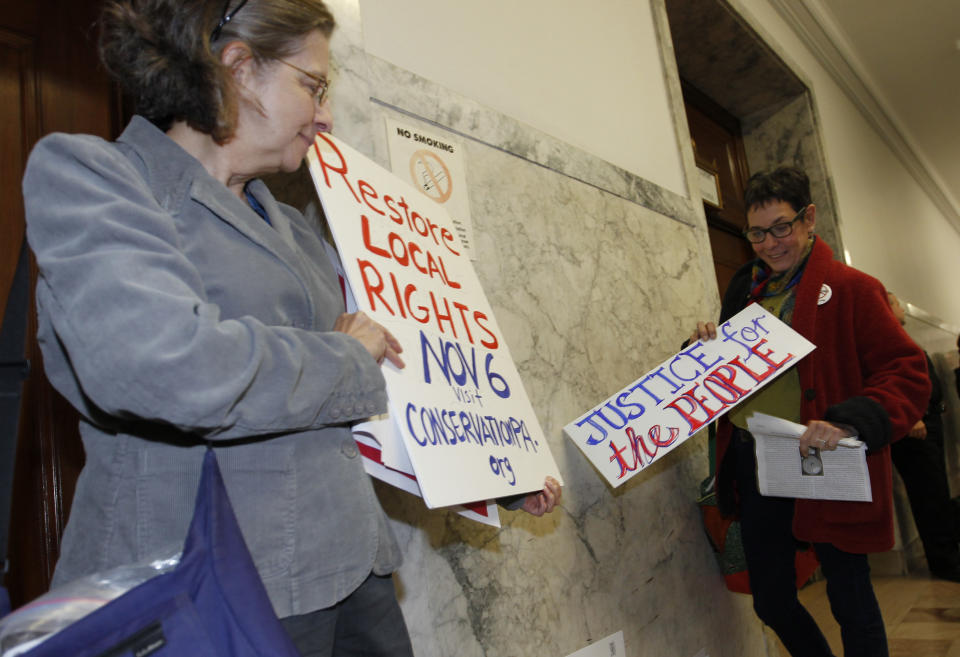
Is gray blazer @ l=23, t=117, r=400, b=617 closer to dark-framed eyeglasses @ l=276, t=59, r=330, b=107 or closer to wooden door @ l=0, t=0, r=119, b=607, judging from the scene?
dark-framed eyeglasses @ l=276, t=59, r=330, b=107

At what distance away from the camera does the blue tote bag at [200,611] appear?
0.63 m

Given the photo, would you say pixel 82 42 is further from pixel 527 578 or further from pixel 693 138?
pixel 693 138

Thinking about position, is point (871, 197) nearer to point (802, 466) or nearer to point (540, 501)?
point (802, 466)

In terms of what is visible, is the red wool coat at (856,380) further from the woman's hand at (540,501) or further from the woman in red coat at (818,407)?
the woman's hand at (540,501)

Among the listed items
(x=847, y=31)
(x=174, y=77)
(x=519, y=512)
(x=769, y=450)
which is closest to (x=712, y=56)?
(x=847, y=31)

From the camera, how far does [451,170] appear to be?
6.44ft

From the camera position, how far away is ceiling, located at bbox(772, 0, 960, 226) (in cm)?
572

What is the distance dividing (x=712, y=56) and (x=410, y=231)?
382 centimetres

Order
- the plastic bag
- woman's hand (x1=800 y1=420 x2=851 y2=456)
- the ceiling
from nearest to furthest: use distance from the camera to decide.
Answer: the plastic bag → woman's hand (x1=800 y1=420 x2=851 y2=456) → the ceiling

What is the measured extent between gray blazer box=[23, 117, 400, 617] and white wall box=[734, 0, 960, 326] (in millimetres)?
4113

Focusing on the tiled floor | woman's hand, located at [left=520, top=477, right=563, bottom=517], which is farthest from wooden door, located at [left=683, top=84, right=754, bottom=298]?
woman's hand, located at [left=520, top=477, right=563, bottom=517]

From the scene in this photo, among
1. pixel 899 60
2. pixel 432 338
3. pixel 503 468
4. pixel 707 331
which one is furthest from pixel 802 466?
pixel 899 60

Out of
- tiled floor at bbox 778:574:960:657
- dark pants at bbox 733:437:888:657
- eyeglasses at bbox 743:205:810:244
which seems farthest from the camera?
tiled floor at bbox 778:574:960:657

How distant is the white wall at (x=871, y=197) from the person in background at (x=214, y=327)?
397 cm
